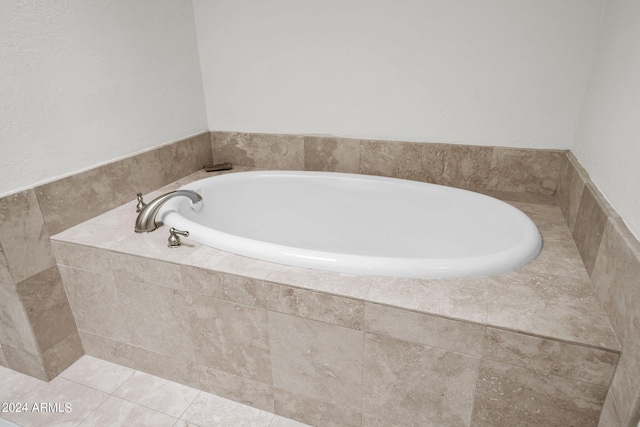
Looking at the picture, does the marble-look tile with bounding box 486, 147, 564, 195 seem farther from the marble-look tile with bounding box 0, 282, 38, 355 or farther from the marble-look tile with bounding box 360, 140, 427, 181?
the marble-look tile with bounding box 0, 282, 38, 355

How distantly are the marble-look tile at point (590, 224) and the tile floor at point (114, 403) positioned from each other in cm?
101

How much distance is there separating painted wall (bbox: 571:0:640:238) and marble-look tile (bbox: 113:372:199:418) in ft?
4.54

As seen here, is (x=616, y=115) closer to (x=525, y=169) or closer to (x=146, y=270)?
(x=525, y=169)

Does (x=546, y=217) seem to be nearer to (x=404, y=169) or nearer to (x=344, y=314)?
(x=404, y=169)

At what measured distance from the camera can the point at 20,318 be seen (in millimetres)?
1306

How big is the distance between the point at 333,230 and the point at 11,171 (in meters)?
1.25

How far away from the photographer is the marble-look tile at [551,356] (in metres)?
0.80

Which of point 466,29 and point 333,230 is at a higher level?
point 466,29

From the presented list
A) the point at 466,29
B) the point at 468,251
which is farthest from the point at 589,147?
the point at 466,29

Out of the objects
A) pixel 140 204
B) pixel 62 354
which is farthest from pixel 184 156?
pixel 62 354

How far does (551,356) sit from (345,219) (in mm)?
1113

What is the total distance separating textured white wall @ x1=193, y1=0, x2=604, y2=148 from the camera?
58.6 inches

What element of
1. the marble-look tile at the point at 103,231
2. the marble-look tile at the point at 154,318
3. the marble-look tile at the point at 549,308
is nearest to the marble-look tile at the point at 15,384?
the marble-look tile at the point at 154,318

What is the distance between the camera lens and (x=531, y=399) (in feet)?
2.88
